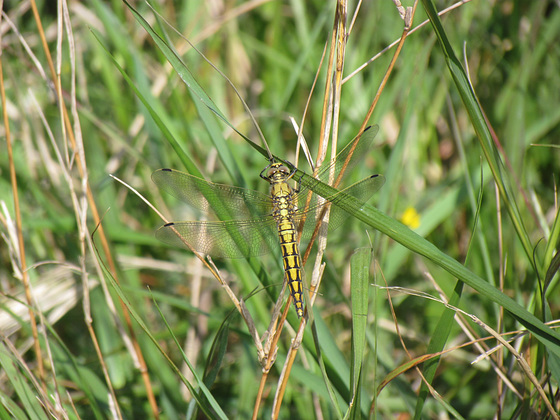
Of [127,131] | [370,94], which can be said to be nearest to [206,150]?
[127,131]


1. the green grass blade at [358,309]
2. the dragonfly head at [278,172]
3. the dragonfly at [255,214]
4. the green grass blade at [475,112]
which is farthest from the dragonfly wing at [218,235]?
the green grass blade at [475,112]

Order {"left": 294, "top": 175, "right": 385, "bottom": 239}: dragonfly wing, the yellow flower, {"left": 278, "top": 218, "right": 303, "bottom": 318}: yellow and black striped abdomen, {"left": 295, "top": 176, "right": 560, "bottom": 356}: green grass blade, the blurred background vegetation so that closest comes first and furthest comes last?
1. {"left": 295, "top": 176, "right": 560, "bottom": 356}: green grass blade
2. {"left": 278, "top": 218, "right": 303, "bottom": 318}: yellow and black striped abdomen
3. {"left": 294, "top": 175, "right": 385, "bottom": 239}: dragonfly wing
4. the blurred background vegetation
5. the yellow flower

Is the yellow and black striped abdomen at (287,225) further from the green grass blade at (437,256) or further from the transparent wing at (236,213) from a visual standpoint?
the green grass blade at (437,256)

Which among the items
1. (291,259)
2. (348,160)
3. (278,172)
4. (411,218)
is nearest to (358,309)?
(291,259)

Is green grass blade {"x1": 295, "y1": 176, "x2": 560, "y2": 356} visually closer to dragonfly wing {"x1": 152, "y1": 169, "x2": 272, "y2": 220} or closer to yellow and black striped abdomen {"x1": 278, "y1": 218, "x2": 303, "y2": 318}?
yellow and black striped abdomen {"x1": 278, "y1": 218, "x2": 303, "y2": 318}

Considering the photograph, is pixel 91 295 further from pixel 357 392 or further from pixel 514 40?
pixel 514 40

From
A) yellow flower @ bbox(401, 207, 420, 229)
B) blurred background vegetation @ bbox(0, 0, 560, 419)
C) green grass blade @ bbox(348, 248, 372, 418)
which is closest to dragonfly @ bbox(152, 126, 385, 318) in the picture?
blurred background vegetation @ bbox(0, 0, 560, 419)

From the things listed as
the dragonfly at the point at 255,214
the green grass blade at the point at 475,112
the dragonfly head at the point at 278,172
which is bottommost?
the dragonfly at the point at 255,214
